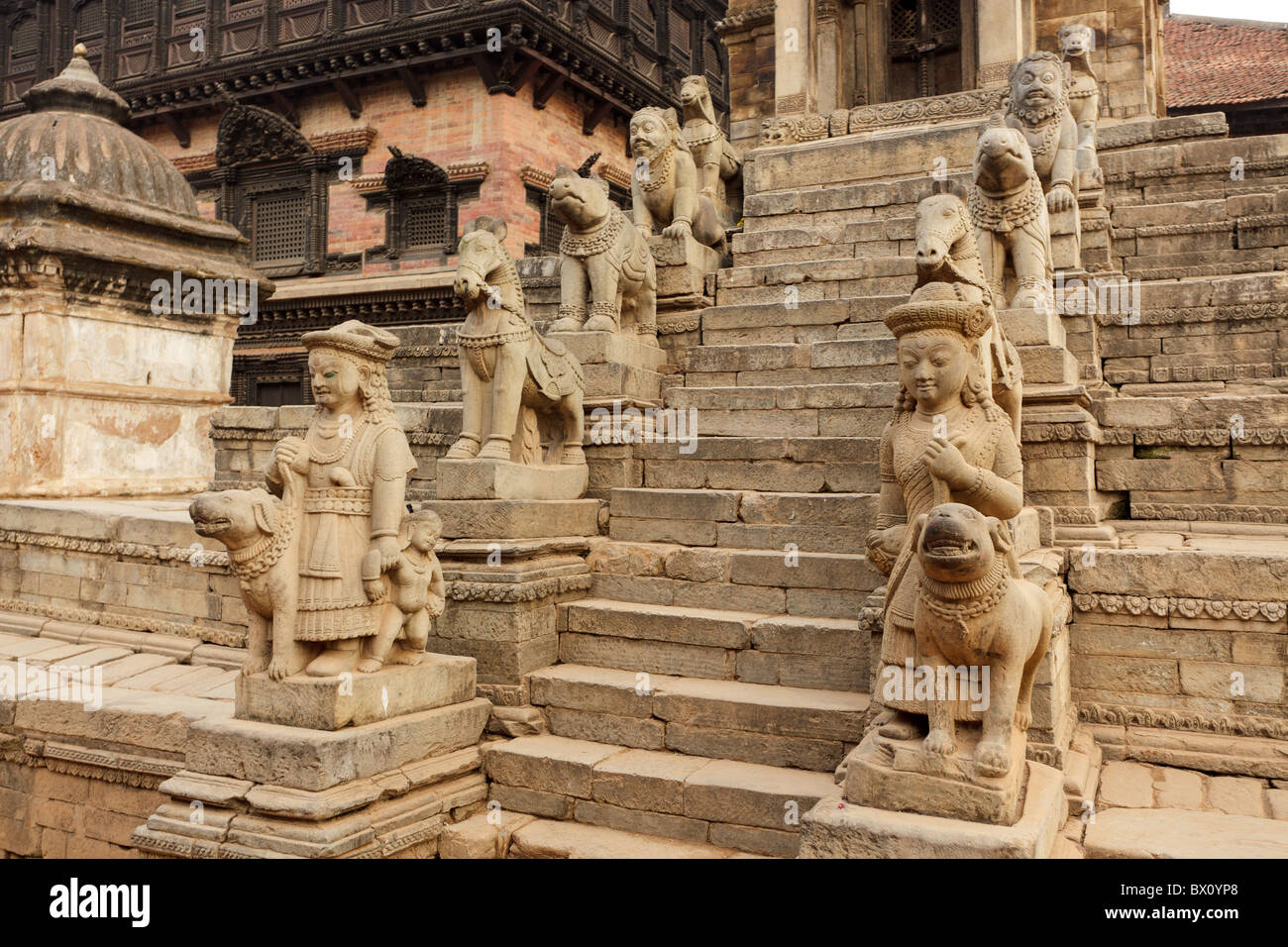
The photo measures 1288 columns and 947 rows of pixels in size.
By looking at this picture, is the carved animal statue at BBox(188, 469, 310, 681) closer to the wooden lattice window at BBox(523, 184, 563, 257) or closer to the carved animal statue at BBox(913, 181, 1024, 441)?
the carved animal statue at BBox(913, 181, 1024, 441)

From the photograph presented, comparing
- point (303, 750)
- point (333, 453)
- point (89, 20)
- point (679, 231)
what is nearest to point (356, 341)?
point (333, 453)

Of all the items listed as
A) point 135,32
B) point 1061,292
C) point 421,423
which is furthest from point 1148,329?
point 135,32

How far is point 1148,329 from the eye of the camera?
25.2ft

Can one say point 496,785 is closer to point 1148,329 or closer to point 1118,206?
point 1148,329

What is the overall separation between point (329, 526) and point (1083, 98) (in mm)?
8388

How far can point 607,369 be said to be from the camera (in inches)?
281

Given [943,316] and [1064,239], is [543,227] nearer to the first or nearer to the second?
[1064,239]

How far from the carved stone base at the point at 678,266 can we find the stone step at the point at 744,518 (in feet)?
9.13

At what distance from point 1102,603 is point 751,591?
1.93m

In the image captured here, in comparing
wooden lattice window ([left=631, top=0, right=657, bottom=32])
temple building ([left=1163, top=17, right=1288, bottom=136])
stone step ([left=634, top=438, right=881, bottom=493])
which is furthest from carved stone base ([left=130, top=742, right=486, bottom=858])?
wooden lattice window ([left=631, top=0, right=657, bottom=32])

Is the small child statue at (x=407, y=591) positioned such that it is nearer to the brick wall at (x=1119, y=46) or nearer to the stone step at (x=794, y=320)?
the stone step at (x=794, y=320)

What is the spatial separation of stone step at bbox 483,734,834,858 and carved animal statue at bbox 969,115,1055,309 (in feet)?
11.8

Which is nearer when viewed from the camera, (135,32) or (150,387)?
(150,387)

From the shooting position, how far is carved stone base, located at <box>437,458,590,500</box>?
18.9ft
